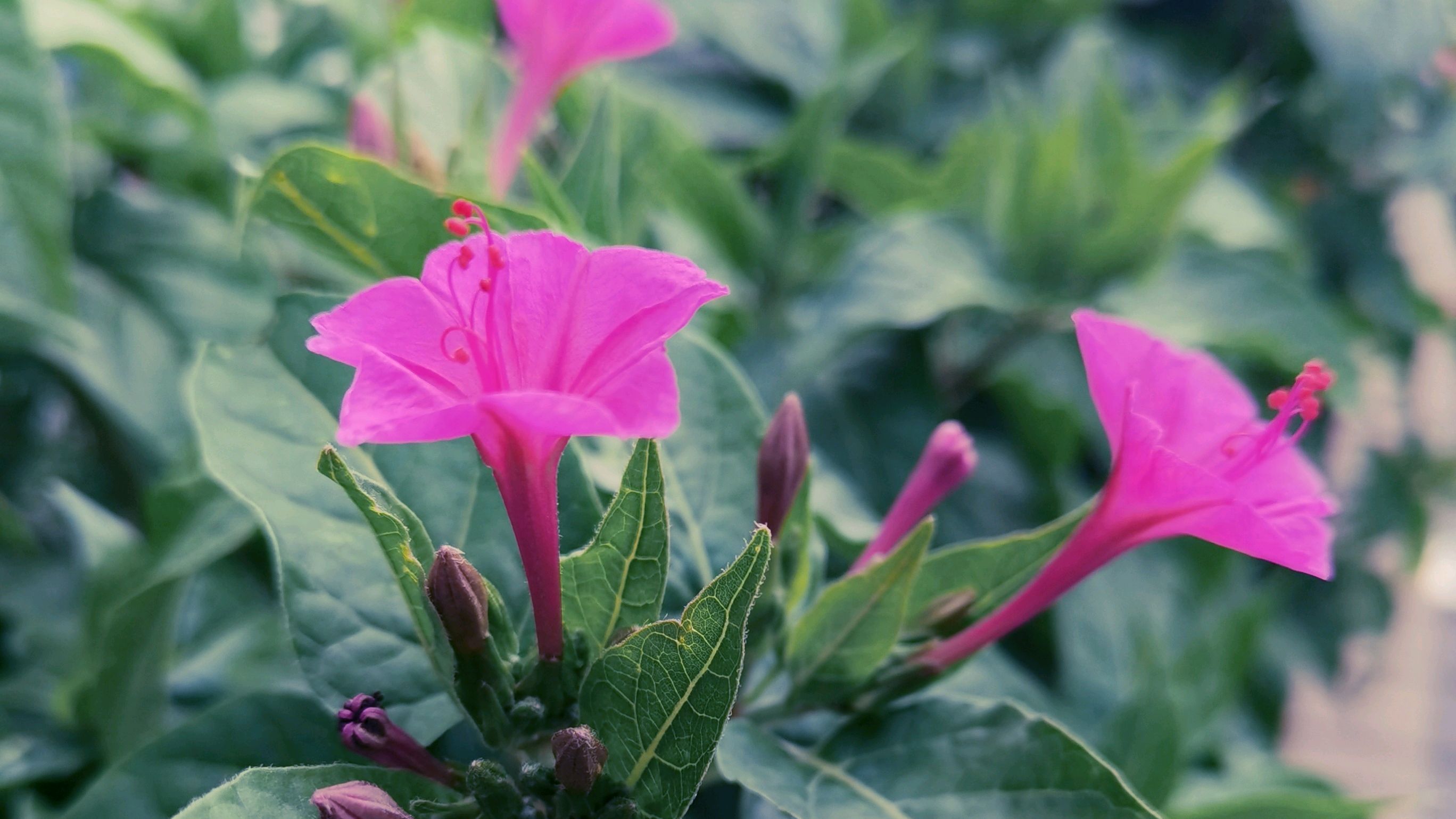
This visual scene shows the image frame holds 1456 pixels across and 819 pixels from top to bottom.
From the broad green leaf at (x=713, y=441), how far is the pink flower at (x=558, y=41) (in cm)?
27

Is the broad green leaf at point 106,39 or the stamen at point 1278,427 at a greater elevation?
the broad green leaf at point 106,39

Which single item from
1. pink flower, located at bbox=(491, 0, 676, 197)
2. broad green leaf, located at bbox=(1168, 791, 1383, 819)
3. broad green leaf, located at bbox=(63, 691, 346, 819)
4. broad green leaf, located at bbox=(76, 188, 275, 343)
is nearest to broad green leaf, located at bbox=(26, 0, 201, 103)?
broad green leaf, located at bbox=(76, 188, 275, 343)

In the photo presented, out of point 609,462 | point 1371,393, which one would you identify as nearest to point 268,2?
point 609,462

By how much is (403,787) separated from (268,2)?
1.09 meters

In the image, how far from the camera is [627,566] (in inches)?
20.0

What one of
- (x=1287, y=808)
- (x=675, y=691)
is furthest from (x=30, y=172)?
(x=1287, y=808)

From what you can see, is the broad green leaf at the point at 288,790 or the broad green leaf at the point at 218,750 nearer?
the broad green leaf at the point at 288,790

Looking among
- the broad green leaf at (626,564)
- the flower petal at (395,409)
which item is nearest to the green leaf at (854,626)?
the broad green leaf at (626,564)

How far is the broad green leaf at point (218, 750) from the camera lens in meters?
0.62

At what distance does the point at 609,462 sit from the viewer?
2.28 feet

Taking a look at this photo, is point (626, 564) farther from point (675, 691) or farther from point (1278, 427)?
point (1278, 427)

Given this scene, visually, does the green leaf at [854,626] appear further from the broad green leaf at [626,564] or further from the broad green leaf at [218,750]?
the broad green leaf at [218,750]

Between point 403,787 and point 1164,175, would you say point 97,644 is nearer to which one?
point 403,787

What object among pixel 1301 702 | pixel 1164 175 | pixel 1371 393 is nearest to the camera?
pixel 1164 175
